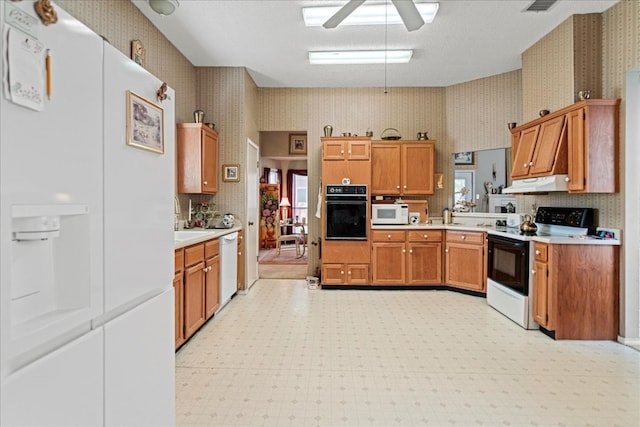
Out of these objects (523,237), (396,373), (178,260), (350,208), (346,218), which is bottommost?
(396,373)

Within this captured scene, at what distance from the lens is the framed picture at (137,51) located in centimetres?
313

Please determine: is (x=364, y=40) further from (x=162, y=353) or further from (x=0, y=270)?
(x=0, y=270)

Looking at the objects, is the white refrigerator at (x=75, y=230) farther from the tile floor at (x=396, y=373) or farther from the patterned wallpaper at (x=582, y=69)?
the patterned wallpaper at (x=582, y=69)

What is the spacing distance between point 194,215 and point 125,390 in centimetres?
354

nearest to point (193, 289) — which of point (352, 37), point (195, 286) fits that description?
point (195, 286)

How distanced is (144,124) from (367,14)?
9.53ft

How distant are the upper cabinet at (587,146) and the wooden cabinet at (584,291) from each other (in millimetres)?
576

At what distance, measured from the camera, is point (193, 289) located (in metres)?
3.05

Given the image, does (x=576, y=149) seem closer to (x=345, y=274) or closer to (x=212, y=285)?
(x=345, y=274)

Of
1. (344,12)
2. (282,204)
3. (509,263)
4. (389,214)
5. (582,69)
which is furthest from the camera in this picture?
(282,204)

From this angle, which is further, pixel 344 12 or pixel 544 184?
pixel 544 184

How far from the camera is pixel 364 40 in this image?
13.0 ft

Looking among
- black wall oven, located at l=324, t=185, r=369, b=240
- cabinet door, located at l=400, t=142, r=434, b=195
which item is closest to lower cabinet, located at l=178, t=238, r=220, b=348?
black wall oven, located at l=324, t=185, r=369, b=240

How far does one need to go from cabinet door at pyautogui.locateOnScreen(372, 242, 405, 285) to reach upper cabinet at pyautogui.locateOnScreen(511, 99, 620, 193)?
2115 millimetres
